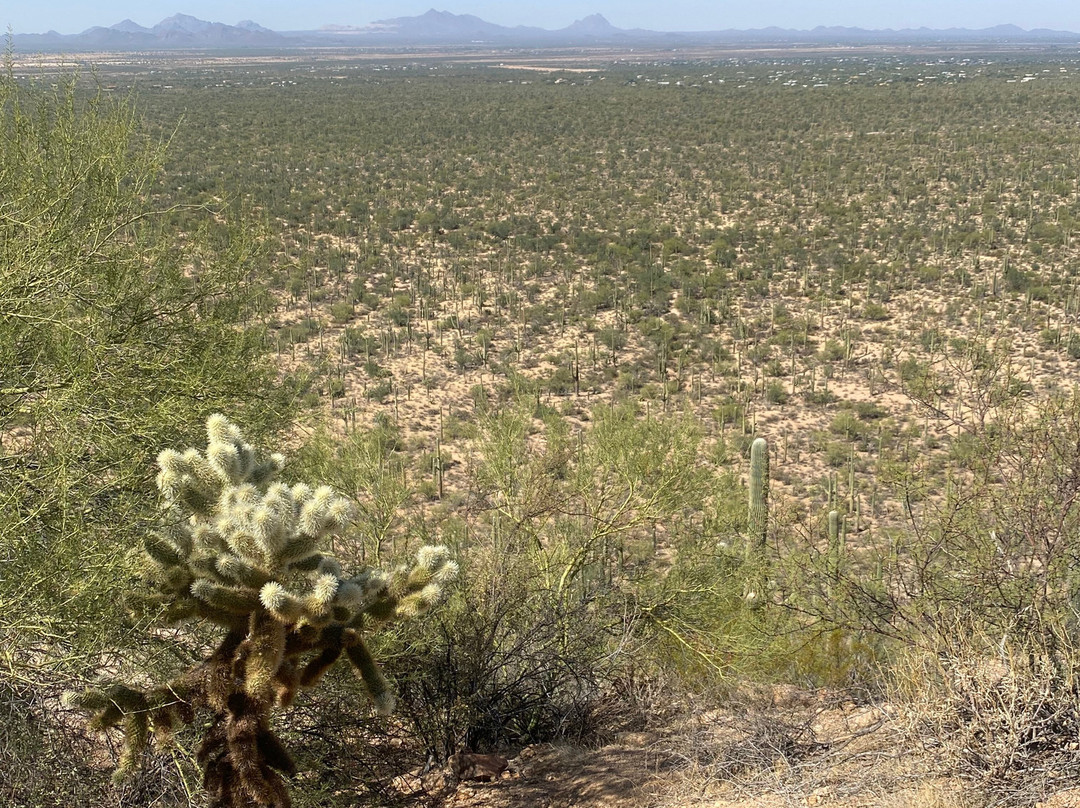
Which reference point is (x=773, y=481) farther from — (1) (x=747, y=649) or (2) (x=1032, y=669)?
(2) (x=1032, y=669)

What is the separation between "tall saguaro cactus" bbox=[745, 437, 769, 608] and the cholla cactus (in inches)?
184

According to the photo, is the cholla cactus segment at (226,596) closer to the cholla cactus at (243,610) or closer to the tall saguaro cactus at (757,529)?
the cholla cactus at (243,610)

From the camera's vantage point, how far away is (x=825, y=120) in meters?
55.1

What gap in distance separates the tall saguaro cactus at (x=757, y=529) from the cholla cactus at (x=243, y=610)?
4.66 meters

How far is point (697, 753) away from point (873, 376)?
12944 millimetres

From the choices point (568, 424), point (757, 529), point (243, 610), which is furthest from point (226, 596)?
point (568, 424)

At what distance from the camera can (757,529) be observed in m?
9.62

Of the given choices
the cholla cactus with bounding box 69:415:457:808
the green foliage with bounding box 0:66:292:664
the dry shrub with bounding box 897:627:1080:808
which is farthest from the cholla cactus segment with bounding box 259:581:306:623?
the dry shrub with bounding box 897:627:1080:808

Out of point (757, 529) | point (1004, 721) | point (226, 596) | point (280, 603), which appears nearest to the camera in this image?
point (280, 603)

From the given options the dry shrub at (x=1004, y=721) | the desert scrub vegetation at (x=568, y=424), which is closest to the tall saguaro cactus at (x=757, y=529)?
the desert scrub vegetation at (x=568, y=424)

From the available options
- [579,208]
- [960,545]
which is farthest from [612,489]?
[579,208]

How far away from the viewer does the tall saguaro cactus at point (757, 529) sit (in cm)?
845

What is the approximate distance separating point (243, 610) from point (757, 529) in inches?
255

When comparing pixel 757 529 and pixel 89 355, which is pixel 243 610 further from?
pixel 757 529
